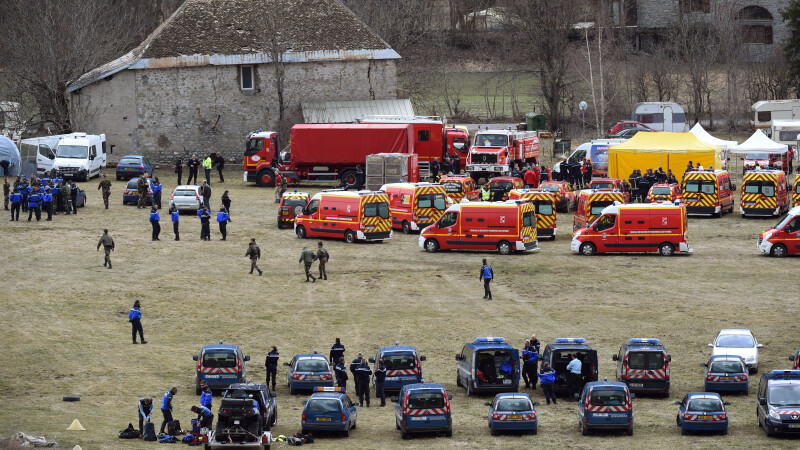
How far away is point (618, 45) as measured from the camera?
99438 millimetres

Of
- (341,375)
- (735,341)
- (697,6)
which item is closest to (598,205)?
(735,341)

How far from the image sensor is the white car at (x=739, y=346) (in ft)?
106

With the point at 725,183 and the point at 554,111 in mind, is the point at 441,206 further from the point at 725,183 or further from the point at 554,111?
the point at 554,111

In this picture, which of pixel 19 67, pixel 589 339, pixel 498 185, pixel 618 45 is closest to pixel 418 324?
pixel 589 339

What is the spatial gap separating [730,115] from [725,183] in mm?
34260

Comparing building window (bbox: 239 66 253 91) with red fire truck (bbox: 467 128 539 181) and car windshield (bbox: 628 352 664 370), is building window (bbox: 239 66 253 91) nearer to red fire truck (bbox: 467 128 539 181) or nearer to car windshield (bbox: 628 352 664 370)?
red fire truck (bbox: 467 128 539 181)

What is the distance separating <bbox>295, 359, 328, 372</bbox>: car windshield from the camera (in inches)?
1209

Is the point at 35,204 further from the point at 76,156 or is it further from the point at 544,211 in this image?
the point at 544,211

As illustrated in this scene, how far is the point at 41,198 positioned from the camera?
52.7 m

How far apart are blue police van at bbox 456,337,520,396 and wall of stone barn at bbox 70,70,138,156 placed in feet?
152

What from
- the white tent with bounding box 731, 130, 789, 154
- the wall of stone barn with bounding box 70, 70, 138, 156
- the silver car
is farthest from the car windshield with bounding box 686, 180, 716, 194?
the wall of stone barn with bounding box 70, 70, 138, 156

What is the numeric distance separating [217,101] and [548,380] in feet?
155

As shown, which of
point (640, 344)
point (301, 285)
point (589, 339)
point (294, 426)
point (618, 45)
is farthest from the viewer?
point (618, 45)

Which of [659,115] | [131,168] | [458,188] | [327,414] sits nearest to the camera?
[327,414]
